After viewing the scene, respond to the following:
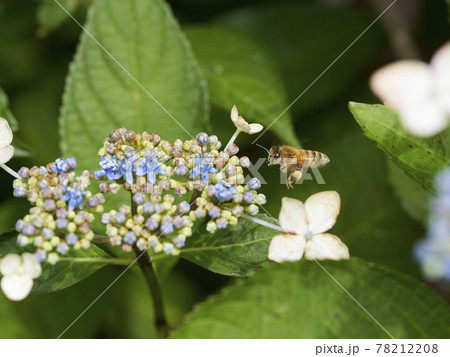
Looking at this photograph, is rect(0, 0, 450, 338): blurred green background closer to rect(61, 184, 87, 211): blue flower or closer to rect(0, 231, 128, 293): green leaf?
rect(0, 231, 128, 293): green leaf

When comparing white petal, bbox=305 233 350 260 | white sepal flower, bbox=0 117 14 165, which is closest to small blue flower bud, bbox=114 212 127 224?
white sepal flower, bbox=0 117 14 165

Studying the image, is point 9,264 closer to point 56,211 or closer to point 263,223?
point 56,211

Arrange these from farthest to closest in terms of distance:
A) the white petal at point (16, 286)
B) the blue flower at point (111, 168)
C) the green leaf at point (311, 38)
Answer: the green leaf at point (311, 38) < the blue flower at point (111, 168) < the white petal at point (16, 286)

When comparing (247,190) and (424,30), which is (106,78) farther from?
(424,30)

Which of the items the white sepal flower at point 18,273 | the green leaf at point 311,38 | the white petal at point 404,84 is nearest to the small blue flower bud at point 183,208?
the white sepal flower at point 18,273

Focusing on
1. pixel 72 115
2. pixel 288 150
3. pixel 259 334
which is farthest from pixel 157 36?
pixel 259 334

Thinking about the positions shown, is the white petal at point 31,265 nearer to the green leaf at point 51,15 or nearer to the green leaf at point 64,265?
the green leaf at point 64,265
